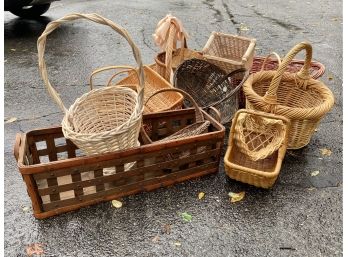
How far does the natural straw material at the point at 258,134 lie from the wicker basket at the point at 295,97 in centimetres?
9

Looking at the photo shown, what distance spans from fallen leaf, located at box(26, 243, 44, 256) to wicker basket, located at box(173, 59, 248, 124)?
1.62 metres

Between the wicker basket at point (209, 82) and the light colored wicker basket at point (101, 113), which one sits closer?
the light colored wicker basket at point (101, 113)

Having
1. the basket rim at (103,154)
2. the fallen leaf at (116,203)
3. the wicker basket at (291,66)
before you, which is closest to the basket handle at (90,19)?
the basket rim at (103,154)

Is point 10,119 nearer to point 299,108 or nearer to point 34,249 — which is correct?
point 34,249

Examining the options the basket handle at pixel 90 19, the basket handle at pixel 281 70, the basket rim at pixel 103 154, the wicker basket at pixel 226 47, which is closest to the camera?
the basket handle at pixel 90 19

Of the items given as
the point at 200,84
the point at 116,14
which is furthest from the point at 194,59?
the point at 116,14

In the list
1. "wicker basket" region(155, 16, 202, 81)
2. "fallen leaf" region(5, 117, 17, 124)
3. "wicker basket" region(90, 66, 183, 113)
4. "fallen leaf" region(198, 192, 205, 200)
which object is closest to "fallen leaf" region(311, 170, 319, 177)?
"fallen leaf" region(198, 192, 205, 200)

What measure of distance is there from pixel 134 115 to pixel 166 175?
1.85 feet

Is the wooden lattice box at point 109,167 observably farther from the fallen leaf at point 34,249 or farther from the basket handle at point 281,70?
the basket handle at point 281,70

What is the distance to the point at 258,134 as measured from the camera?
2.71 meters

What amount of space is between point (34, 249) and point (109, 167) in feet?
2.09

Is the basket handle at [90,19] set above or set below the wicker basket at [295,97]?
above

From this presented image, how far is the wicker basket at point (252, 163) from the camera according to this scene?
2.32 meters

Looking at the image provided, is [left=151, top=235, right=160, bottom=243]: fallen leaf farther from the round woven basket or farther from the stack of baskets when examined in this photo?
the round woven basket
